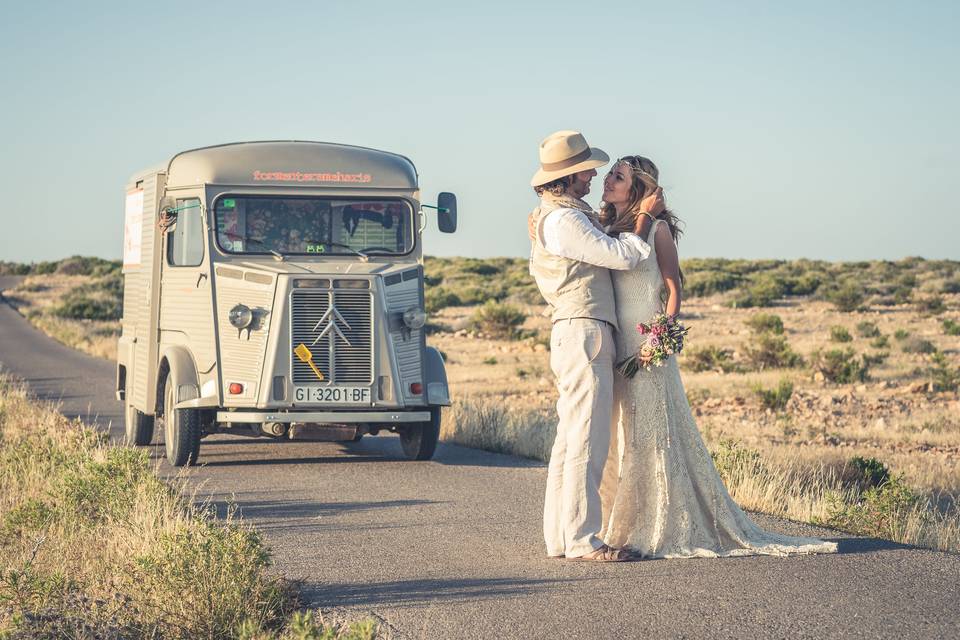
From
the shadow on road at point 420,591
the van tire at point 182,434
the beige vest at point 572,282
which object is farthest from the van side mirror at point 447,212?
the shadow on road at point 420,591

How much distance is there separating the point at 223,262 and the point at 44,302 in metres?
58.6

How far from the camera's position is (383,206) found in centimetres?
1226

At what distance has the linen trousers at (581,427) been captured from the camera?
7.20 meters

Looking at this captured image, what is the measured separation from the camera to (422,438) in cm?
1233

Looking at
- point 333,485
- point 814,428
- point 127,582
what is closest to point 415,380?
point 333,485

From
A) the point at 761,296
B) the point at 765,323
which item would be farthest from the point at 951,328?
the point at 761,296

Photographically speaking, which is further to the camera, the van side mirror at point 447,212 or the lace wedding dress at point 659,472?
the van side mirror at point 447,212

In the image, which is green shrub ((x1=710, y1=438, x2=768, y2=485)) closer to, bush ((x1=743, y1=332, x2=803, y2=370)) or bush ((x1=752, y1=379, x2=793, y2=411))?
bush ((x1=752, y1=379, x2=793, y2=411))

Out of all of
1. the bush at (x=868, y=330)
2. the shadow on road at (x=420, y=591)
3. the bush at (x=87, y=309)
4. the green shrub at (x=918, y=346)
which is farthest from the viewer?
the bush at (x=87, y=309)

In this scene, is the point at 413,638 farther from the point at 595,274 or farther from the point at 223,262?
the point at 223,262

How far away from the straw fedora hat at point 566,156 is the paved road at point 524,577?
2228mm

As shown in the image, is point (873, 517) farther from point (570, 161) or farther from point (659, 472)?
point (570, 161)

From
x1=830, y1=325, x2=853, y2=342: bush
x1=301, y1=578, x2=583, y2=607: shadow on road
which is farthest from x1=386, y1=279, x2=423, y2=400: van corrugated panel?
x1=830, y1=325, x2=853, y2=342: bush

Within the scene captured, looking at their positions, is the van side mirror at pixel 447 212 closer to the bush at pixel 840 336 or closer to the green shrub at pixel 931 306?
the bush at pixel 840 336
